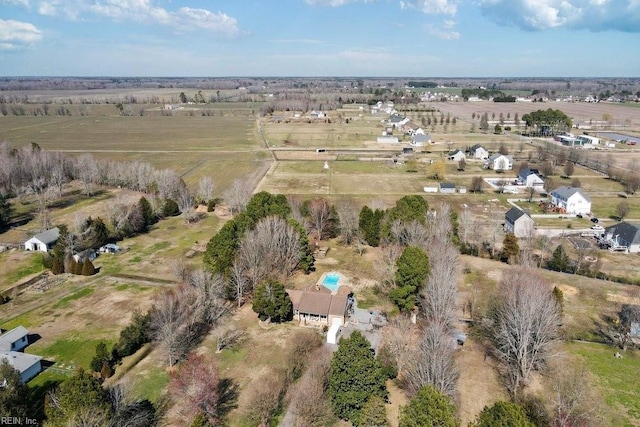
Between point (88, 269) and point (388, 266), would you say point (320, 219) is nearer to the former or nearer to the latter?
point (388, 266)

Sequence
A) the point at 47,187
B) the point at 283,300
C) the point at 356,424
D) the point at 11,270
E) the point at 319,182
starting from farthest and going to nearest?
1. the point at 319,182
2. the point at 47,187
3. the point at 11,270
4. the point at 283,300
5. the point at 356,424

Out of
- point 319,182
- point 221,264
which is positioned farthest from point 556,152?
point 221,264

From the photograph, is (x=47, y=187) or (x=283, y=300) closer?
(x=283, y=300)

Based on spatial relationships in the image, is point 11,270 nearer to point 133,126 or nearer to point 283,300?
point 283,300

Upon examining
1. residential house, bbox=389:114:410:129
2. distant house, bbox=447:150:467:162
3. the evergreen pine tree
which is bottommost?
the evergreen pine tree

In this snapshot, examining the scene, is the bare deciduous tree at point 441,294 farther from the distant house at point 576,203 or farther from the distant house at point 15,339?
the distant house at point 576,203

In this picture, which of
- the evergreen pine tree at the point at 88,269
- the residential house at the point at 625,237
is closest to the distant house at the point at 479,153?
the residential house at the point at 625,237

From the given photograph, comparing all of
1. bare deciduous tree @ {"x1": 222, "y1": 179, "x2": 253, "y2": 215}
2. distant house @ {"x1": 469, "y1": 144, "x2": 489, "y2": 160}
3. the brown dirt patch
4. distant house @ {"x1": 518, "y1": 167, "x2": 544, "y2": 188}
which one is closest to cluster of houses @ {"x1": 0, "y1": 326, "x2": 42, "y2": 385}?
bare deciduous tree @ {"x1": 222, "y1": 179, "x2": 253, "y2": 215}

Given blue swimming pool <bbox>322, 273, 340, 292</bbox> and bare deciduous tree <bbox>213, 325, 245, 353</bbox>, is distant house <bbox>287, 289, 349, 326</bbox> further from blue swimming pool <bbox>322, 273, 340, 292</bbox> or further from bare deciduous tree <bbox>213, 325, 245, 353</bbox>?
bare deciduous tree <bbox>213, 325, 245, 353</bbox>
